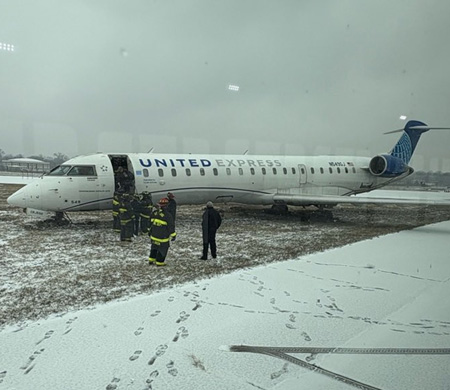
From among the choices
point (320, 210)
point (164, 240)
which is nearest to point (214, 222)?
point (164, 240)

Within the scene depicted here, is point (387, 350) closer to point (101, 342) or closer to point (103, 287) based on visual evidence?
point (101, 342)

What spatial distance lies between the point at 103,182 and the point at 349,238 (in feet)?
27.3

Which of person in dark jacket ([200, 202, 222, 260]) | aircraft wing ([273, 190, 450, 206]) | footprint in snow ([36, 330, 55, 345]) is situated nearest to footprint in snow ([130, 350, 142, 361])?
footprint in snow ([36, 330, 55, 345])

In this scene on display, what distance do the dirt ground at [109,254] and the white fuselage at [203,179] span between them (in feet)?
3.34

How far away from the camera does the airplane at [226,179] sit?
12867 mm

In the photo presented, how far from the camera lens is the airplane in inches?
507

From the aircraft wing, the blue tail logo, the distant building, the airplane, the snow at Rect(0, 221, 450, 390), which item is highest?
the blue tail logo

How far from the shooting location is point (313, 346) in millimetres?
4402

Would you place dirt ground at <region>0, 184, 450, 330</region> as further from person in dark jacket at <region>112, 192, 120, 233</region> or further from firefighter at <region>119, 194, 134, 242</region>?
person in dark jacket at <region>112, 192, 120, 233</region>

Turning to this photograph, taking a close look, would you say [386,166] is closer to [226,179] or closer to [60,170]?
[226,179]

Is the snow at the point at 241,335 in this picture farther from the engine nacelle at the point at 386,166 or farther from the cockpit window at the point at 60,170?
the engine nacelle at the point at 386,166

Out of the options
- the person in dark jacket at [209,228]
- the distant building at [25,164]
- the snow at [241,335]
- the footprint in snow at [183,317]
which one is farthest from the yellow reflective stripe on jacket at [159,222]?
the distant building at [25,164]

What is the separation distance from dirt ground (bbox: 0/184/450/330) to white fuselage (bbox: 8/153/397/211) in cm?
102

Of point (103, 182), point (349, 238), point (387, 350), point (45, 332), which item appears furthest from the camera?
point (103, 182)
